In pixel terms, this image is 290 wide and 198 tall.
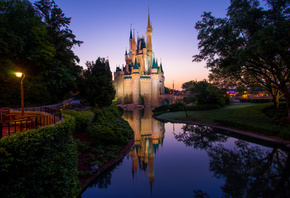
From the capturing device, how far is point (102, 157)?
9469mm

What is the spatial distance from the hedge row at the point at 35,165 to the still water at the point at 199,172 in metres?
2.42

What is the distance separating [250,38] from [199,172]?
12.1 meters

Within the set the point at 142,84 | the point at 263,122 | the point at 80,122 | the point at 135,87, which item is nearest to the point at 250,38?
the point at 263,122

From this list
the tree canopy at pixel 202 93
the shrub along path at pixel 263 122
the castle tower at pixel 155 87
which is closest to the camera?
the shrub along path at pixel 263 122

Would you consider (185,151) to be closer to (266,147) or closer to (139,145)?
(139,145)

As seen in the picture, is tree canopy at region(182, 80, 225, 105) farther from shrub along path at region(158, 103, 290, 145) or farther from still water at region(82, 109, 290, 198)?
still water at region(82, 109, 290, 198)

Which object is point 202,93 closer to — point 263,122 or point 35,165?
point 263,122

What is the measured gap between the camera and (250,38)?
42.7 ft

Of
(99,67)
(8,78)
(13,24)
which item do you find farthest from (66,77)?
(99,67)

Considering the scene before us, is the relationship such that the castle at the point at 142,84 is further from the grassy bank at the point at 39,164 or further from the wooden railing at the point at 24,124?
the grassy bank at the point at 39,164

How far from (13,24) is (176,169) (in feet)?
78.5

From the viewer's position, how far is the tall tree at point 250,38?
1055 cm

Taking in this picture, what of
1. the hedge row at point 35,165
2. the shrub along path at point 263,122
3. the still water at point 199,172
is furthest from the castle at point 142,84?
the hedge row at point 35,165

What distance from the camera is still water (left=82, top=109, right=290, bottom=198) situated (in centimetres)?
680
